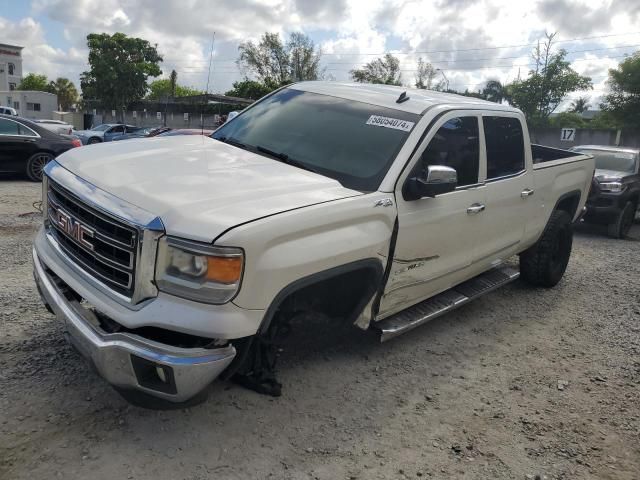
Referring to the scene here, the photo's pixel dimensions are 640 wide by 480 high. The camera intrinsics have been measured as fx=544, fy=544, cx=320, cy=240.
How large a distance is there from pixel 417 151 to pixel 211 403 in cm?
204

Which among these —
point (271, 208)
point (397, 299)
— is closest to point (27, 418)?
point (271, 208)

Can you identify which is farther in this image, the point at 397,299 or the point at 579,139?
the point at 579,139

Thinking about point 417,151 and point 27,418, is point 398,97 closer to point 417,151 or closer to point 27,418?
point 417,151

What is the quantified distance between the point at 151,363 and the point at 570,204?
17.3 feet

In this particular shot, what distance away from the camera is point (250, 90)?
41094mm

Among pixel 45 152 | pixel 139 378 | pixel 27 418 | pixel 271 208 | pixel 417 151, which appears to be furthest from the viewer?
pixel 45 152

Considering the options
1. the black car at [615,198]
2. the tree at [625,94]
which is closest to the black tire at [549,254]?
the black car at [615,198]

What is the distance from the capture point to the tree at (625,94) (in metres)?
29.3

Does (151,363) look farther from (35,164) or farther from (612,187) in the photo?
(35,164)

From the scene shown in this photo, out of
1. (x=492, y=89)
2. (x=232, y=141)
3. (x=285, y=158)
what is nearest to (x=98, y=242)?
(x=285, y=158)

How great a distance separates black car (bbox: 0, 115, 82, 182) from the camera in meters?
10.6

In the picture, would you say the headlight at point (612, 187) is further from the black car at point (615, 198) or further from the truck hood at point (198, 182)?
the truck hood at point (198, 182)

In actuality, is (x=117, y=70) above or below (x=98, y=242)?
above

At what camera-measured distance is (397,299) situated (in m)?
3.66
